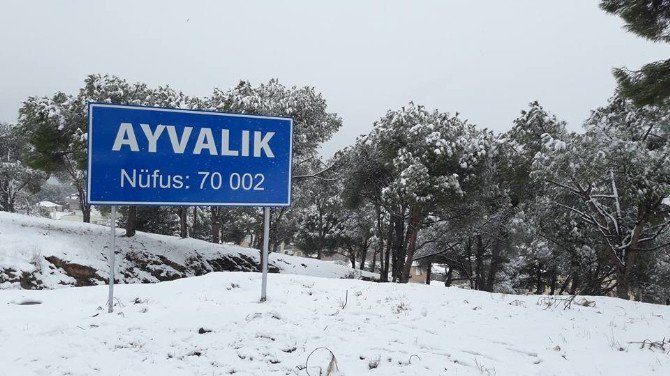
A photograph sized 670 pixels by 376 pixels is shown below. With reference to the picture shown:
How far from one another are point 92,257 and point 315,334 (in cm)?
1546

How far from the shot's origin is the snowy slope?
174 inches

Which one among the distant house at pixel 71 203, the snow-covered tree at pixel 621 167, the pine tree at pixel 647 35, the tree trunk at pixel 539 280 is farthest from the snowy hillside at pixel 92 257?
the distant house at pixel 71 203

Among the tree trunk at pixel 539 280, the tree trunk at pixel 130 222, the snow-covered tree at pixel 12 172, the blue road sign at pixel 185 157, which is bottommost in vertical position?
the tree trunk at pixel 539 280

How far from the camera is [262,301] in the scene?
6.84 meters

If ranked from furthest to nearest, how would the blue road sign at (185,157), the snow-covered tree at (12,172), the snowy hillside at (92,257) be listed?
the snow-covered tree at (12,172), the snowy hillside at (92,257), the blue road sign at (185,157)

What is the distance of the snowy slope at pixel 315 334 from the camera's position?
4410mm

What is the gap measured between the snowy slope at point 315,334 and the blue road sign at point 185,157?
172 centimetres

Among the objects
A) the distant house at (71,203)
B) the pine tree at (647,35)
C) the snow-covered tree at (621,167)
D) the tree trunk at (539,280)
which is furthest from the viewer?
the distant house at (71,203)

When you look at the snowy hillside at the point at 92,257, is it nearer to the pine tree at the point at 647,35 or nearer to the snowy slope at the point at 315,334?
the snowy slope at the point at 315,334

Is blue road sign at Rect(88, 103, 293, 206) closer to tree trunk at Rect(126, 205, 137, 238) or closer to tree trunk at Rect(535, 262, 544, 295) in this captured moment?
tree trunk at Rect(126, 205, 137, 238)

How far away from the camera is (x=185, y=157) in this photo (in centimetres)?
625

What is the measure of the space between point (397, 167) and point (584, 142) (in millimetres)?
7676

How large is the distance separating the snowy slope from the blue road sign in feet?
5.64

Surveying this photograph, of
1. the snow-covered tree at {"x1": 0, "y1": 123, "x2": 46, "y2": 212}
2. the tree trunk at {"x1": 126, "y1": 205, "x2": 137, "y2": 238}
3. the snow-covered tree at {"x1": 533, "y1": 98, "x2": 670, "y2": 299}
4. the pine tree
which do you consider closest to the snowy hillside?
the tree trunk at {"x1": 126, "y1": 205, "x2": 137, "y2": 238}
